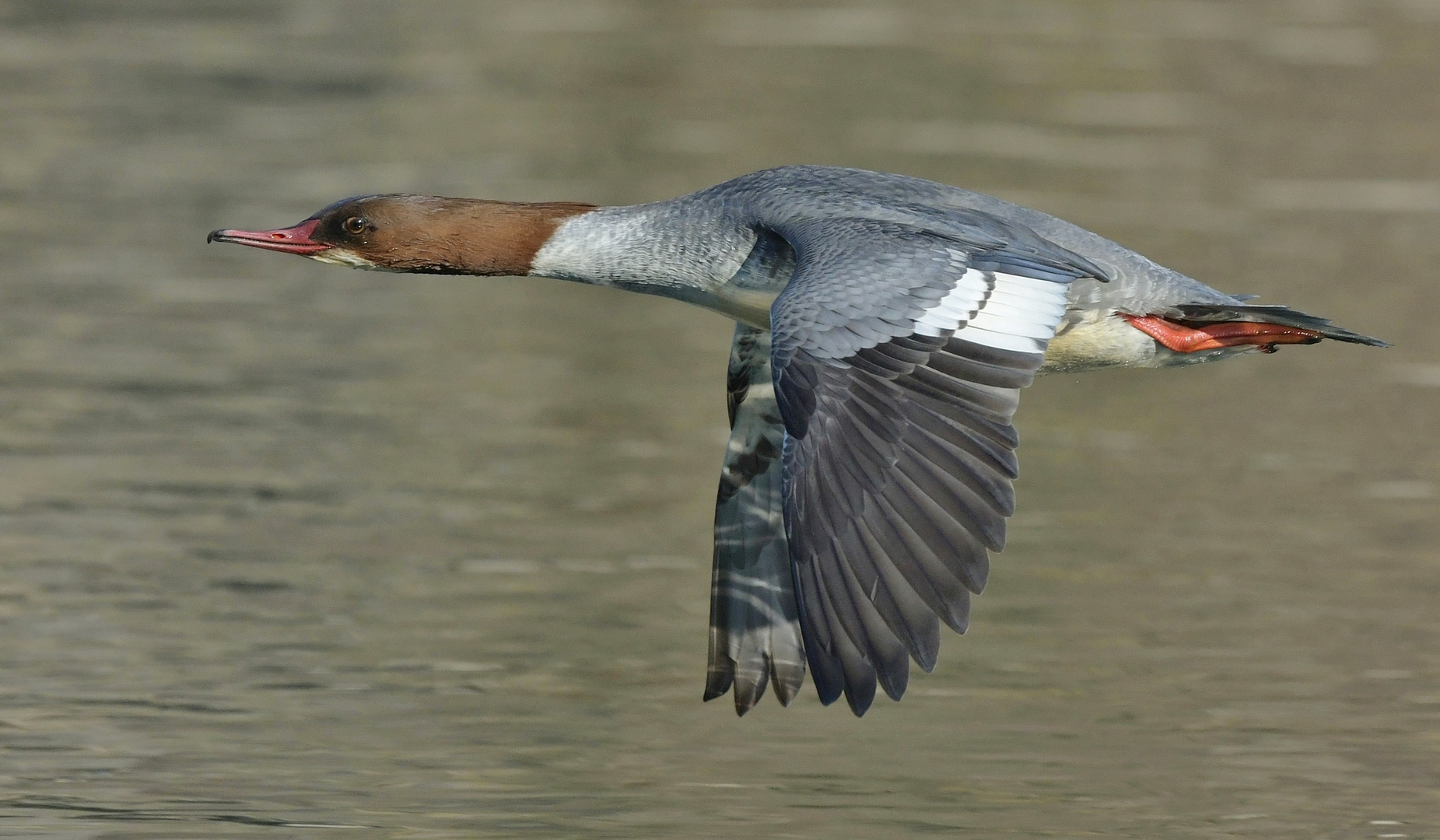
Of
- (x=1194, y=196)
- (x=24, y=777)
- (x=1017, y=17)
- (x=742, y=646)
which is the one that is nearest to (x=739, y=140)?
(x=1194, y=196)

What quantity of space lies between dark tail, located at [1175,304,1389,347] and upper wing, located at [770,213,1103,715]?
86cm

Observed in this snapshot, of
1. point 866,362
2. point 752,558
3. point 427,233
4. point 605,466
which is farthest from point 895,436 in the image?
point 605,466

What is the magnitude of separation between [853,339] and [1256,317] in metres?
1.70

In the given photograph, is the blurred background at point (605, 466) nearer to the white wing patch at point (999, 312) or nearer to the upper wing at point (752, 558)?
the upper wing at point (752, 558)

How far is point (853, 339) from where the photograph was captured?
6.14 m

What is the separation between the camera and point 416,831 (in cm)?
620

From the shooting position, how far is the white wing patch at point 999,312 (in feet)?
20.3

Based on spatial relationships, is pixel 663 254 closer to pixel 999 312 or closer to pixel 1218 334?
pixel 999 312

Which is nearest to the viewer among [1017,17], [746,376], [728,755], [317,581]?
[728,755]

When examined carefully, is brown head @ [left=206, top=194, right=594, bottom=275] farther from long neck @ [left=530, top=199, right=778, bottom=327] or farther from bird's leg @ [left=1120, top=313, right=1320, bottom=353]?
bird's leg @ [left=1120, top=313, right=1320, bottom=353]

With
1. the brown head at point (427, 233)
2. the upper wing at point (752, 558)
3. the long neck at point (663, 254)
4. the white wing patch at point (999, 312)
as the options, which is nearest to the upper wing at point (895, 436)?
the white wing patch at point (999, 312)

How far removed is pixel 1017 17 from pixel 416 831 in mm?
14190

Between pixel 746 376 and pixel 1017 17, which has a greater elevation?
pixel 1017 17

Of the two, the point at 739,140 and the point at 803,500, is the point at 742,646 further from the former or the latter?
the point at 739,140
